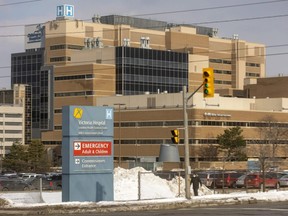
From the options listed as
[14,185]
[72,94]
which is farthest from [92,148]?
[72,94]

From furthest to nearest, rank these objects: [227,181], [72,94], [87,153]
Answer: [72,94] → [227,181] → [87,153]

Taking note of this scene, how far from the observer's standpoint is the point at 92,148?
146 ft

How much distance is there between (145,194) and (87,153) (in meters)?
8.78

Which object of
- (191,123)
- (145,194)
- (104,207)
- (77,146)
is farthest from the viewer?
(191,123)

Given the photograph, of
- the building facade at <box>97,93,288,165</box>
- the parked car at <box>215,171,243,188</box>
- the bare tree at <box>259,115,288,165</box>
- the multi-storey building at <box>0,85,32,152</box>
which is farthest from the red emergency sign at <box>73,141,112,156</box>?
the multi-storey building at <box>0,85,32,152</box>

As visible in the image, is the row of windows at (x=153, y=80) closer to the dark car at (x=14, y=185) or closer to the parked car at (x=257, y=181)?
the parked car at (x=257, y=181)

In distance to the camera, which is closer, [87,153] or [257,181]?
[87,153]

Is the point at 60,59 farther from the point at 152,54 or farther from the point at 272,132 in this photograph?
the point at 272,132

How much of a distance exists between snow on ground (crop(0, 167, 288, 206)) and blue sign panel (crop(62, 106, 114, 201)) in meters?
1.60

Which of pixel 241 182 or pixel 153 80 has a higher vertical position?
pixel 153 80

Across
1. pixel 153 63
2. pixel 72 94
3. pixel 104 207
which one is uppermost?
pixel 153 63

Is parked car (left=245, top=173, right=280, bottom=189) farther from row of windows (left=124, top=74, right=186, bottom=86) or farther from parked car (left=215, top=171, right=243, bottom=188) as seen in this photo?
row of windows (left=124, top=74, right=186, bottom=86)

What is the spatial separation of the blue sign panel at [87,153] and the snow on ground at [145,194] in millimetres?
1598

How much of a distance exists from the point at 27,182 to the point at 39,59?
119 m
